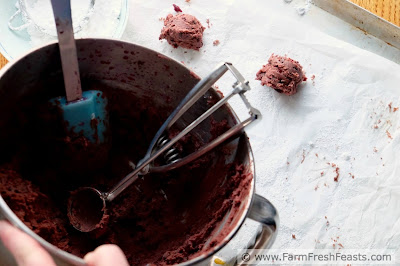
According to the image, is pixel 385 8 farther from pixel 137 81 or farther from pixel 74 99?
pixel 74 99

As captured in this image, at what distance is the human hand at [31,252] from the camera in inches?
23.2

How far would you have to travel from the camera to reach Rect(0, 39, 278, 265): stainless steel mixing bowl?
0.70m

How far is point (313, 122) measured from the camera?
42.7 inches

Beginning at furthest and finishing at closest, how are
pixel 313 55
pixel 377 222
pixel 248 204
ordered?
pixel 313 55 < pixel 377 222 < pixel 248 204

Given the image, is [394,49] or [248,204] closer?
[248,204]

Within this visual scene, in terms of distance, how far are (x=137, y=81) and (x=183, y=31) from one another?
26 cm

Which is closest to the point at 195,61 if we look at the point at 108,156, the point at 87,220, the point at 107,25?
the point at 107,25

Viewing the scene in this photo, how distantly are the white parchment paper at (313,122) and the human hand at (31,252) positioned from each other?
1.40 ft

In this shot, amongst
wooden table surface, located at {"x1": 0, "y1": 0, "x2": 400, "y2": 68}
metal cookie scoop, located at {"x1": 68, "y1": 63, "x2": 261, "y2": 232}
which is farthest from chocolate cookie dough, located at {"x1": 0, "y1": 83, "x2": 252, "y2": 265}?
wooden table surface, located at {"x1": 0, "y1": 0, "x2": 400, "y2": 68}

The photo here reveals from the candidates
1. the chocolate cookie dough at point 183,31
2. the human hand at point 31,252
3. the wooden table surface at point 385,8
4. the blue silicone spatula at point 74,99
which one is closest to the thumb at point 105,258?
the human hand at point 31,252

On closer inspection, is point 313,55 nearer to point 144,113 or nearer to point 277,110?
point 277,110

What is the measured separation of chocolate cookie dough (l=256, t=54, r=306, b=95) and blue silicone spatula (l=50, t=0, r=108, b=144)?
0.42 meters

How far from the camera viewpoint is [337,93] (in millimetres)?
1110

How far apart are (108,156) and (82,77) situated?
170 mm
